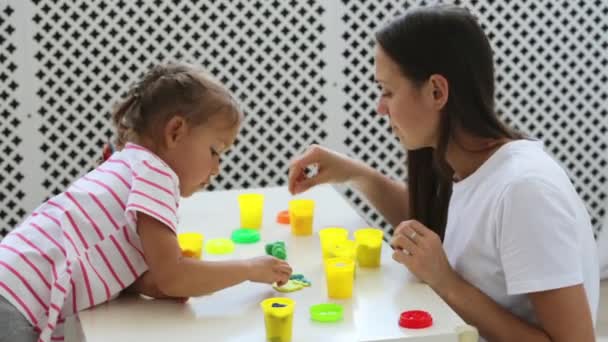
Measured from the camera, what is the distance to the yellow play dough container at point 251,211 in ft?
7.11

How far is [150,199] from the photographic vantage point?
168cm

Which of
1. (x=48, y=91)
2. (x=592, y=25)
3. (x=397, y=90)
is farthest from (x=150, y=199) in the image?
(x=592, y=25)

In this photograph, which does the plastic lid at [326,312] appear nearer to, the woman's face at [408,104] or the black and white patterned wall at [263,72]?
the woman's face at [408,104]

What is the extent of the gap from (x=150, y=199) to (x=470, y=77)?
68 centimetres

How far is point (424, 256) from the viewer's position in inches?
67.0

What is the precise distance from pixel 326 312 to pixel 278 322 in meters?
0.14

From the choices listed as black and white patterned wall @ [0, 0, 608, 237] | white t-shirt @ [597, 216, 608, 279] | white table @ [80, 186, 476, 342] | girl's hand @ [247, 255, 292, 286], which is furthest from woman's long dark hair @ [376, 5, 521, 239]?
white t-shirt @ [597, 216, 608, 279]

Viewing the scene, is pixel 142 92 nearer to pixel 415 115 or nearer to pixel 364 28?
pixel 415 115

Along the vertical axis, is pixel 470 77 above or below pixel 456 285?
above

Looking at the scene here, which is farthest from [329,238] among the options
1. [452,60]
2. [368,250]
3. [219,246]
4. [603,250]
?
[603,250]

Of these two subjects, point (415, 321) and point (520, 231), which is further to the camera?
point (520, 231)

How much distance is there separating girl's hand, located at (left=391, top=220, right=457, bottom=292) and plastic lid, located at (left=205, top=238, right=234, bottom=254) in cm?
41

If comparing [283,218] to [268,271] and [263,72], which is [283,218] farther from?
[263,72]

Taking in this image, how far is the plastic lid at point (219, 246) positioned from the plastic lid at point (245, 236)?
3cm
